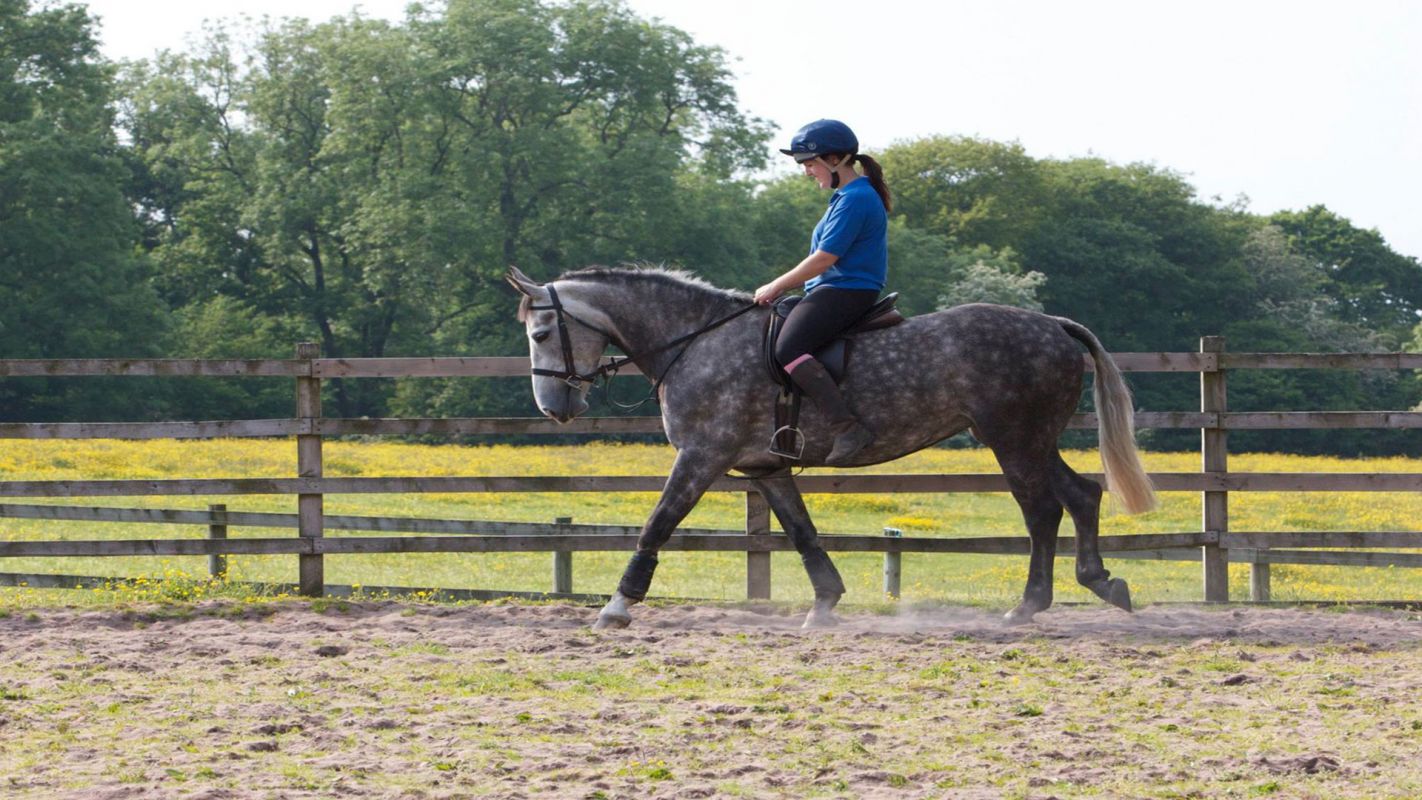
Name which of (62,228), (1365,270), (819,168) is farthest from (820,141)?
(1365,270)

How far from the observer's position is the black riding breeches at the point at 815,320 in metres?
7.77

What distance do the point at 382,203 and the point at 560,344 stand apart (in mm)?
40028

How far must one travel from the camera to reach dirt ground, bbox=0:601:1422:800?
4668 mm

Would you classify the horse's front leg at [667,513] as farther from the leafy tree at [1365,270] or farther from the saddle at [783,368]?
the leafy tree at [1365,270]

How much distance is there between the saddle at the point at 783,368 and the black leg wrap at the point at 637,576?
34.1 inches

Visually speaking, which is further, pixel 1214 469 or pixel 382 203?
pixel 382 203

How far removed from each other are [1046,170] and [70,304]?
45.4 meters

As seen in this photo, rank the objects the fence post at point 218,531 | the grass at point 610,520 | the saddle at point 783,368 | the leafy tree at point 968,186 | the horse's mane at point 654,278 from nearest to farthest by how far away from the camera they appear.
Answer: the saddle at point 783,368 < the horse's mane at point 654,278 < the fence post at point 218,531 < the grass at point 610,520 < the leafy tree at point 968,186

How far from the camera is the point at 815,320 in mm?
7773

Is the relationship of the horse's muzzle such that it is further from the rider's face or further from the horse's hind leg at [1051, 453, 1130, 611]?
the horse's hind leg at [1051, 453, 1130, 611]

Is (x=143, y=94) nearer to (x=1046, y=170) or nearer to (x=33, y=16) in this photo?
(x=33, y=16)

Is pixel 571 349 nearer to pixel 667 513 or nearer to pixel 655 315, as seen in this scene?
pixel 655 315

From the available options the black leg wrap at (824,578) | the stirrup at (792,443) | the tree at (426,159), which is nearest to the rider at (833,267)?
the stirrup at (792,443)

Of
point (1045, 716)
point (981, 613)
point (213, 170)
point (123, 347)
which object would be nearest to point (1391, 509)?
point (981, 613)
